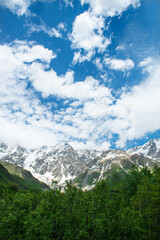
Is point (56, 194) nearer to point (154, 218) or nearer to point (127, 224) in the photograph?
point (127, 224)

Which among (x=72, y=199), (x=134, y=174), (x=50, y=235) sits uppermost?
(x=134, y=174)

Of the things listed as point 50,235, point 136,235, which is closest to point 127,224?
point 136,235

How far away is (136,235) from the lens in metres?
19.7

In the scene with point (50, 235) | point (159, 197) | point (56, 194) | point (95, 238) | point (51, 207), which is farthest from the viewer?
point (159, 197)

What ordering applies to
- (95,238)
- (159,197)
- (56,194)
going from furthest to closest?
(159,197) < (56,194) < (95,238)

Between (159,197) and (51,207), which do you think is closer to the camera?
(51,207)

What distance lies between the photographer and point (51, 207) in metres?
22.4

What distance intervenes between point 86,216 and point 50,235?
556cm

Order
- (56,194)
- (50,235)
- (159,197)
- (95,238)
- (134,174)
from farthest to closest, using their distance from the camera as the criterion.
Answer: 1. (134,174)
2. (159,197)
3. (56,194)
4. (50,235)
5. (95,238)

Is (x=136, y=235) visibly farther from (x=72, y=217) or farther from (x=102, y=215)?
(x=72, y=217)

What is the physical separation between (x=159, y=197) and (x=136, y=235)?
1383 cm

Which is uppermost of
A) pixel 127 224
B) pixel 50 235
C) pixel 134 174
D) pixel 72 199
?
pixel 134 174

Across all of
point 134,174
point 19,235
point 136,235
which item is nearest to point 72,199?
point 19,235

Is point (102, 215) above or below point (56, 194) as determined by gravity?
below
